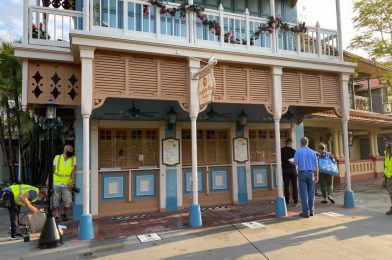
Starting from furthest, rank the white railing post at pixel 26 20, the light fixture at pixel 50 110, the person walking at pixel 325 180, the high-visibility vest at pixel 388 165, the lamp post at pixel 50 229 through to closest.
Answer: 1. the person walking at pixel 325 180
2. the high-visibility vest at pixel 388 165
3. the white railing post at pixel 26 20
4. the light fixture at pixel 50 110
5. the lamp post at pixel 50 229

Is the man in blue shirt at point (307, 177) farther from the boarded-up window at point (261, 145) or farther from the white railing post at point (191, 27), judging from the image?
the white railing post at point (191, 27)

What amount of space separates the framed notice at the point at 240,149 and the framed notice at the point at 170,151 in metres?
1.78

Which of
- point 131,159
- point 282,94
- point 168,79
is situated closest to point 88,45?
point 168,79

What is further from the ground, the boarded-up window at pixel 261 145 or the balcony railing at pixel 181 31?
the balcony railing at pixel 181 31

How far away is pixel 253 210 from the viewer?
26.2 ft

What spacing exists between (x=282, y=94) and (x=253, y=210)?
304cm

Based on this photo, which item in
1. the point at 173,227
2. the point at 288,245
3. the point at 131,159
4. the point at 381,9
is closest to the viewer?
the point at 288,245

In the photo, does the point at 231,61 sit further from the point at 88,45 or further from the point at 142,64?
the point at 88,45

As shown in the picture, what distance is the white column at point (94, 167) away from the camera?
7543 millimetres

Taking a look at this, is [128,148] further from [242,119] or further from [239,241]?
[239,241]

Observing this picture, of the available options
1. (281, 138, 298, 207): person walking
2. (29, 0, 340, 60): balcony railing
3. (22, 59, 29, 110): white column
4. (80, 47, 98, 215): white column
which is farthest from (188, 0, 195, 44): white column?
(281, 138, 298, 207): person walking

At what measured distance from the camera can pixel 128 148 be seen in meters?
8.25

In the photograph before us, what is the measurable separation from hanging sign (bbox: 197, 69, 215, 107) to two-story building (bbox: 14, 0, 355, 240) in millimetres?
209

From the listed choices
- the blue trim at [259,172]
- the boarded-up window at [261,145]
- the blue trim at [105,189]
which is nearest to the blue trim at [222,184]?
the blue trim at [259,172]
